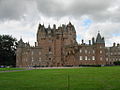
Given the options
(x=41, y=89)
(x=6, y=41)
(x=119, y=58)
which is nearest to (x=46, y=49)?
(x=6, y=41)

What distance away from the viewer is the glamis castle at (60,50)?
82.3 meters

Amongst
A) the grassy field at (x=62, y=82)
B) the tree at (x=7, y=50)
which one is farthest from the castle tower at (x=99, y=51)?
the grassy field at (x=62, y=82)

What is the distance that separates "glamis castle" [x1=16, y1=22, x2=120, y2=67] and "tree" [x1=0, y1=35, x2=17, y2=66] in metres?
8.56

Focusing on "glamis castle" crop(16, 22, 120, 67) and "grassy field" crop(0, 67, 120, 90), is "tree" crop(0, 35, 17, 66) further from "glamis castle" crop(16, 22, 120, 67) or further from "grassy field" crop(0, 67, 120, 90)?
"grassy field" crop(0, 67, 120, 90)

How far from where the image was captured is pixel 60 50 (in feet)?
277

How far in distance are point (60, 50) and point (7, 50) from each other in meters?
27.1

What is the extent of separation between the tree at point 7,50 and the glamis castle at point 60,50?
28.1ft

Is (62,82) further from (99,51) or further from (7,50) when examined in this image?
(7,50)

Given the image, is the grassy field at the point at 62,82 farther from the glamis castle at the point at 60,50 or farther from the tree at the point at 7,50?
the tree at the point at 7,50

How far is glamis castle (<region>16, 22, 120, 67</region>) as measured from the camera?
8231 cm

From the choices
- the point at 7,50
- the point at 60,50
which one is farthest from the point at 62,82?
the point at 7,50

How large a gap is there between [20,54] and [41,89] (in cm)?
7317

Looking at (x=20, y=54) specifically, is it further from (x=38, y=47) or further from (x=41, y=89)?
(x=41, y=89)

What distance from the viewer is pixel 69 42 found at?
85438 millimetres
